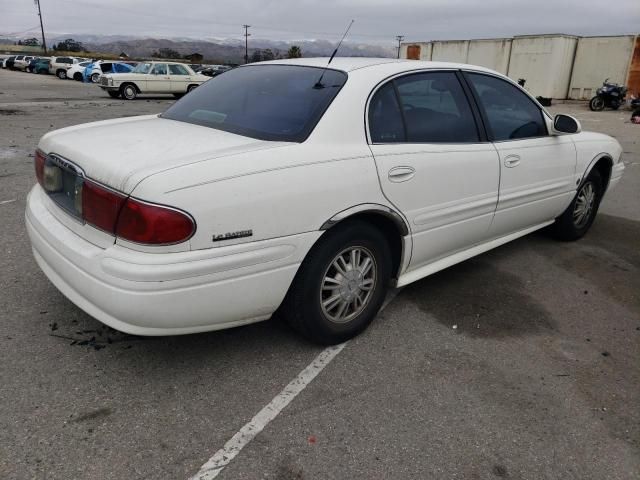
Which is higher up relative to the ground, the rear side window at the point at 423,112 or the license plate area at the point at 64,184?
the rear side window at the point at 423,112

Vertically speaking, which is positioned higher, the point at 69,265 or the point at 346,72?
the point at 346,72

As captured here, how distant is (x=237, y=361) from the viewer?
2896 millimetres

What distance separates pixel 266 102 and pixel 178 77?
68.7 feet

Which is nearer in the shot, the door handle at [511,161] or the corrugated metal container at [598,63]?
the door handle at [511,161]

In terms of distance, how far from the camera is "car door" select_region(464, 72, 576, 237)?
12.4 feet

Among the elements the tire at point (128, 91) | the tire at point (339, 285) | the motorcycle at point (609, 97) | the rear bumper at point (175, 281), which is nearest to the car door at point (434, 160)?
the tire at point (339, 285)

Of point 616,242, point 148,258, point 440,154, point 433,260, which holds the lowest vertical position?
point 616,242

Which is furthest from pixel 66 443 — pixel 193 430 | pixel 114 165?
pixel 114 165

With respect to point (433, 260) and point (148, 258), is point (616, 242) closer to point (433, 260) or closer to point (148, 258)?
point (433, 260)

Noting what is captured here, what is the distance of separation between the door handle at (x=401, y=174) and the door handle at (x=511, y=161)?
1.03 meters

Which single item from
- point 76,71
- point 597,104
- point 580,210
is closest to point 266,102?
point 580,210

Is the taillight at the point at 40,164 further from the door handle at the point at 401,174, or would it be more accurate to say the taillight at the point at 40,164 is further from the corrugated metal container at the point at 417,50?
the corrugated metal container at the point at 417,50

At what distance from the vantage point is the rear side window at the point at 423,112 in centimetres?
307

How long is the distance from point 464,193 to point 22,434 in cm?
276
